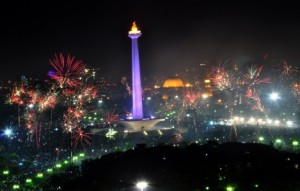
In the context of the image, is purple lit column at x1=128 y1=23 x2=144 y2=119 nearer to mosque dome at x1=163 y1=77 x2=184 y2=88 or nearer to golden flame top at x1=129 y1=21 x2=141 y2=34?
golden flame top at x1=129 y1=21 x2=141 y2=34

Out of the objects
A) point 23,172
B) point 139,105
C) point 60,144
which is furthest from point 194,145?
point 139,105

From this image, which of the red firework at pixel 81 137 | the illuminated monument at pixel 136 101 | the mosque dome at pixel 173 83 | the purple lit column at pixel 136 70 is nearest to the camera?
the red firework at pixel 81 137

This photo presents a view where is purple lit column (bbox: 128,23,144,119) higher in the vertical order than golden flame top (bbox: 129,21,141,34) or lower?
lower

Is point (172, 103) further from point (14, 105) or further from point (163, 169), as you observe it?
point (163, 169)

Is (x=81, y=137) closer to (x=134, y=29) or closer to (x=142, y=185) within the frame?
(x=134, y=29)

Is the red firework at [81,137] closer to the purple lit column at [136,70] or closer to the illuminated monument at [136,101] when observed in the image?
the illuminated monument at [136,101]

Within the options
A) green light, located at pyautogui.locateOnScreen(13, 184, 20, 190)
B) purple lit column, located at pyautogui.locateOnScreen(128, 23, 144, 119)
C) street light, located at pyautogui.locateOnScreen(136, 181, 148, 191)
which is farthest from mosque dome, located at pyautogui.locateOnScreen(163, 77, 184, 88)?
street light, located at pyautogui.locateOnScreen(136, 181, 148, 191)

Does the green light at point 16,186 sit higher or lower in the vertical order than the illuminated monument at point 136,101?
lower

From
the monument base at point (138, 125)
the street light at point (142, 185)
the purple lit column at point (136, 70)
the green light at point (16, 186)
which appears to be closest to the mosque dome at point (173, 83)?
the purple lit column at point (136, 70)

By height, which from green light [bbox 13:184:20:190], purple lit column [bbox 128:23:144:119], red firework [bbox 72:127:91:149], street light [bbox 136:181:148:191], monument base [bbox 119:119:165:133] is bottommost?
green light [bbox 13:184:20:190]
